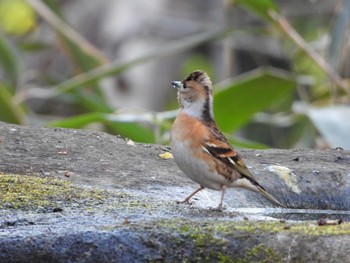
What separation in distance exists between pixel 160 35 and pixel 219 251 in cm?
1370

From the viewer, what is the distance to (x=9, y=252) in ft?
15.2

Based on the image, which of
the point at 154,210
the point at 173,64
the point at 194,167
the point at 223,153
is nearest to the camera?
the point at 154,210

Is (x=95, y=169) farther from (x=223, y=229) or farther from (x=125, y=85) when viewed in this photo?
(x=125, y=85)

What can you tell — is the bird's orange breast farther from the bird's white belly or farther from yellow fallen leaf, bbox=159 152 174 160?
yellow fallen leaf, bbox=159 152 174 160

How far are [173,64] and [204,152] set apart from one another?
42.4 ft

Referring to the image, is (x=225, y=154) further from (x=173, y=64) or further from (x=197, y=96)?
(x=173, y=64)

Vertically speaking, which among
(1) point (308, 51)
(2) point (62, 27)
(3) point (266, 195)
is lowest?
(3) point (266, 195)

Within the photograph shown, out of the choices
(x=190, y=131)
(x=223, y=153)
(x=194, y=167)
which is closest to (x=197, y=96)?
(x=190, y=131)

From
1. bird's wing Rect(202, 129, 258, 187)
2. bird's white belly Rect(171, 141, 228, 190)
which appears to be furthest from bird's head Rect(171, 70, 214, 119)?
bird's white belly Rect(171, 141, 228, 190)

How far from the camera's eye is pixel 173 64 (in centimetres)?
1883

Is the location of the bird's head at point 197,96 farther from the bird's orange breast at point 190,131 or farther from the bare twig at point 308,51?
the bare twig at point 308,51

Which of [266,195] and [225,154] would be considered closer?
[225,154]

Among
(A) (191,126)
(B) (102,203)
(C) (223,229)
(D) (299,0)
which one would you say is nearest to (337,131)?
(A) (191,126)

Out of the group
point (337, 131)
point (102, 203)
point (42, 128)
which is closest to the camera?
point (102, 203)
